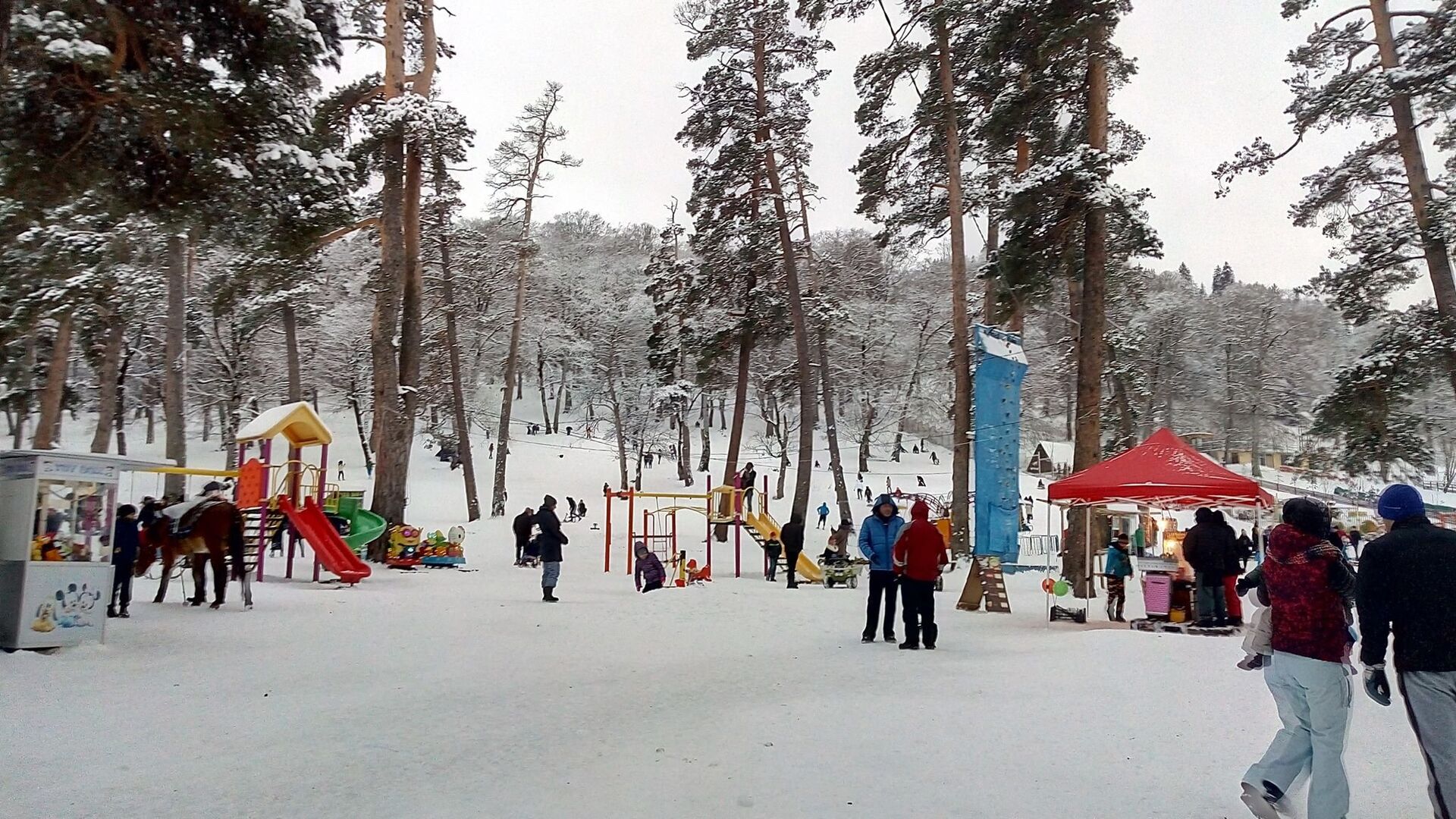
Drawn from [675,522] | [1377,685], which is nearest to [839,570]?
[675,522]

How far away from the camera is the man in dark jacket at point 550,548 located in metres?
13.2

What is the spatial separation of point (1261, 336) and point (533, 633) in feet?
Result: 174

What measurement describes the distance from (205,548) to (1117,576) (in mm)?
12417

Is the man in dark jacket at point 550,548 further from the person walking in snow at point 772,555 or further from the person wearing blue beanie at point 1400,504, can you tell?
the person wearing blue beanie at point 1400,504

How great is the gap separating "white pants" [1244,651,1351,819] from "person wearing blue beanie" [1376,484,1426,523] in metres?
0.74

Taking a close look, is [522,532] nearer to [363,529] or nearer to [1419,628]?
[363,529]

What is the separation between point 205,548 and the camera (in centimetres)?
1105

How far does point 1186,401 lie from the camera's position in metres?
51.8

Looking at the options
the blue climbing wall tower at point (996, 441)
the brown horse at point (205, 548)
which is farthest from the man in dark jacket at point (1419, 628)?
the blue climbing wall tower at point (996, 441)

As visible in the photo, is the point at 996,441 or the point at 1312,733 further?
the point at 996,441

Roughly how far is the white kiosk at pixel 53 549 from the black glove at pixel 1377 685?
9.25 m

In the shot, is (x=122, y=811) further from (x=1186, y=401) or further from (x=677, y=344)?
(x=1186, y=401)

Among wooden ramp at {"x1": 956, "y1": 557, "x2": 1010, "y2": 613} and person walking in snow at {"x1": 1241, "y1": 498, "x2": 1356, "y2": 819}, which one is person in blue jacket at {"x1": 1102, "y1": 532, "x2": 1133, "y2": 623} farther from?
person walking in snow at {"x1": 1241, "y1": 498, "x2": 1356, "y2": 819}

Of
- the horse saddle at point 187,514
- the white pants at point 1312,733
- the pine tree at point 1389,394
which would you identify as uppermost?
the pine tree at point 1389,394
